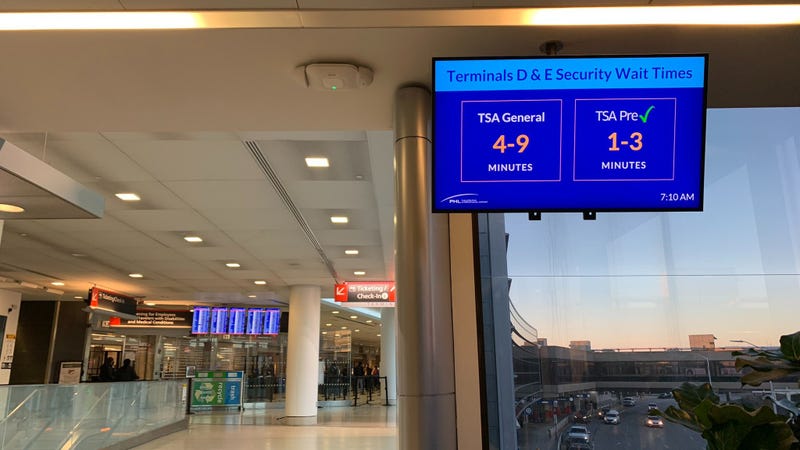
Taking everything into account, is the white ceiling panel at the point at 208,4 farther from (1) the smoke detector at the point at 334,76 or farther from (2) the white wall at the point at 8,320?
(2) the white wall at the point at 8,320

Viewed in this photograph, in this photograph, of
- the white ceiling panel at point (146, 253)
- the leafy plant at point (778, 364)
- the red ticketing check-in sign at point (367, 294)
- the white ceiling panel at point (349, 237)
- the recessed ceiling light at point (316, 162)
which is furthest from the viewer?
the red ticketing check-in sign at point (367, 294)

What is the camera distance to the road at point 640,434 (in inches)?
121

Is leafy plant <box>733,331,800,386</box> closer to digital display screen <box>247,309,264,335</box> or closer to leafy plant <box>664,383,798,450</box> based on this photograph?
leafy plant <box>664,383,798,450</box>

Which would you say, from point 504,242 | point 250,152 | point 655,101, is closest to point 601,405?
point 504,242

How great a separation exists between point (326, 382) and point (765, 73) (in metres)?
19.6

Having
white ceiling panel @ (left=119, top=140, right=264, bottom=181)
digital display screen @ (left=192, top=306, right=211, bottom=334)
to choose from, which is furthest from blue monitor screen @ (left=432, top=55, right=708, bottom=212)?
digital display screen @ (left=192, top=306, right=211, bottom=334)

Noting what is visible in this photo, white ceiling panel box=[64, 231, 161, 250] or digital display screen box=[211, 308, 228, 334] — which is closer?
white ceiling panel box=[64, 231, 161, 250]

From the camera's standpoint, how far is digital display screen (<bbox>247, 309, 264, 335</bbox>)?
18.0 m

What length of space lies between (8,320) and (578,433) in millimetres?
15832

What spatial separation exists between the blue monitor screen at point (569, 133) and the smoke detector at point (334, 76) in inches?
23.8

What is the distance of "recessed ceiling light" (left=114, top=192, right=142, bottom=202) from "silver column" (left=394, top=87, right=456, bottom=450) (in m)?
4.36

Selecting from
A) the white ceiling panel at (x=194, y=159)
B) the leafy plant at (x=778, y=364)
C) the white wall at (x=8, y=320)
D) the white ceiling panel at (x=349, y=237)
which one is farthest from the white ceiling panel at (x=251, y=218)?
the white wall at (x=8, y=320)

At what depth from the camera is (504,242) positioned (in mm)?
3689

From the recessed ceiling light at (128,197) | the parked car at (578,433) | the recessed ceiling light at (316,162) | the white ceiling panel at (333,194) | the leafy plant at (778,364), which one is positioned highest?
the recessed ceiling light at (316,162)
